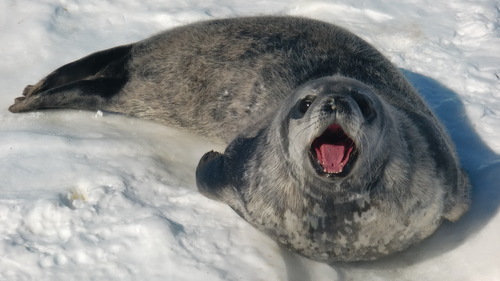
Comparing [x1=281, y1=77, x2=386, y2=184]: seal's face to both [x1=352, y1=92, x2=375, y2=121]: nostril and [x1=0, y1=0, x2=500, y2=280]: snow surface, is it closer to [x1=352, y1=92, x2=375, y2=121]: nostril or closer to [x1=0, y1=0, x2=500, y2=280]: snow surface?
[x1=352, y1=92, x2=375, y2=121]: nostril

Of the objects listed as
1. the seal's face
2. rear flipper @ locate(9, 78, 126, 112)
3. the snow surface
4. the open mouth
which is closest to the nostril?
the seal's face

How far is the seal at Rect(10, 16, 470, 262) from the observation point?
11.3ft

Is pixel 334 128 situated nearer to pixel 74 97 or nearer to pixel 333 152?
pixel 333 152

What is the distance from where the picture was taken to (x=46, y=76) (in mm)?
5152

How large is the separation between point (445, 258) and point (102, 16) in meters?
3.30

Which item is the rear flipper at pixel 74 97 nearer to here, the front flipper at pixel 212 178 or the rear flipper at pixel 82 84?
the rear flipper at pixel 82 84

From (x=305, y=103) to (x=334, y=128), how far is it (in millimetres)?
248

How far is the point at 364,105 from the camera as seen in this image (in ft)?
11.3

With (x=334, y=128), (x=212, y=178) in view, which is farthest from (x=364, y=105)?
(x=212, y=178)

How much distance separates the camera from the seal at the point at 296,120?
346 centimetres

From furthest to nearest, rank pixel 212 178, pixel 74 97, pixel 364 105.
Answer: pixel 74 97 < pixel 212 178 < pixel 364 105

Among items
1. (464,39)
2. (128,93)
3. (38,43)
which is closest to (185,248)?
(128,93)

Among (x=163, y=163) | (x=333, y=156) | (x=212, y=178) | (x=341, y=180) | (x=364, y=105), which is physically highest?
(x=364, y=105)

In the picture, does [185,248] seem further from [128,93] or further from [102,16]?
[102,16]
